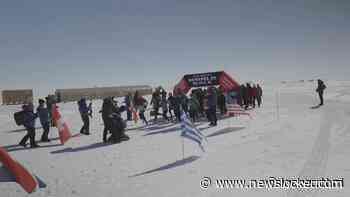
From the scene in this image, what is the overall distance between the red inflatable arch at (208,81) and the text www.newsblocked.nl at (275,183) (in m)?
10.3

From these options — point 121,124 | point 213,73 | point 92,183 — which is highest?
point 213,73

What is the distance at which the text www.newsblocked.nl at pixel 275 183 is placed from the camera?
17.1 ft

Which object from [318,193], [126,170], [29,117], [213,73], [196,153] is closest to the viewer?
[318,193]

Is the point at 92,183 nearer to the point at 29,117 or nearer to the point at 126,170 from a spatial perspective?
the point at 126,170

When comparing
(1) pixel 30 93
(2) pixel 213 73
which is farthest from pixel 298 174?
(1) pixel 30 93

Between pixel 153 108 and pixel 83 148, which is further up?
pixel 153 108

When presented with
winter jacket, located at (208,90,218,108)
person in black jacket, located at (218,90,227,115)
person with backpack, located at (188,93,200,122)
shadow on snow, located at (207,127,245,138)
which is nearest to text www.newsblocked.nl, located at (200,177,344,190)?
shadow on snow, located at (207,127,245,138)

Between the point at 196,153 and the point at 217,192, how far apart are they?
9.33 feet

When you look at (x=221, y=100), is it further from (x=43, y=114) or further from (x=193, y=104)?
(x=43, y=114)

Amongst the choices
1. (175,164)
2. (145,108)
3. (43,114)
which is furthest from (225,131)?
(43,114)

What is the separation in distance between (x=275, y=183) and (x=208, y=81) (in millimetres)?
12248

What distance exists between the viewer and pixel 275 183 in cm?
541

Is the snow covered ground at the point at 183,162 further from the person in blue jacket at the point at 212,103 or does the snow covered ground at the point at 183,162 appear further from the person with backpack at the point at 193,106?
the person with backpack at the point at 193,106

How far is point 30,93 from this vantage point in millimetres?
45125
